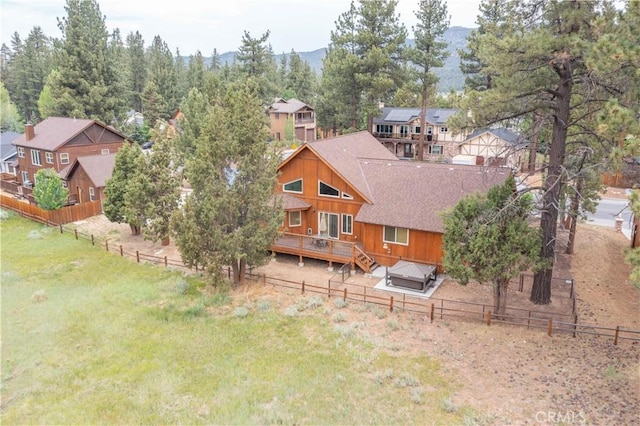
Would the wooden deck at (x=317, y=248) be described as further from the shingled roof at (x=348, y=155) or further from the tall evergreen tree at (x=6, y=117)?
the tall evergreen tree at (x=6, y=117)

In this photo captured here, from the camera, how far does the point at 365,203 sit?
2330 cm

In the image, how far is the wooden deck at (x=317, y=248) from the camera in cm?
2275

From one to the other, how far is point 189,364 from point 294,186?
1259cm

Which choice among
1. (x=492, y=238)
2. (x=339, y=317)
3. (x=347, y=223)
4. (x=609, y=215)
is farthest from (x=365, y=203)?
(x=609, y=215)

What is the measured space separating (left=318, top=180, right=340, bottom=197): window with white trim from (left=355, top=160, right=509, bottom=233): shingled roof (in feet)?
5.85

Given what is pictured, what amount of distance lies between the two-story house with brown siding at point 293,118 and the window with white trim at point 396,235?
41.2 meters

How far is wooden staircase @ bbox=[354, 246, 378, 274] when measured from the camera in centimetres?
2216

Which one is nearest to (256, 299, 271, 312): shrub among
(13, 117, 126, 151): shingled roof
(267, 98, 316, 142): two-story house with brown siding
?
(13, 117, 126, 151): shingled roof

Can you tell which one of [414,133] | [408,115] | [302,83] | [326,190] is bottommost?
[326,190]

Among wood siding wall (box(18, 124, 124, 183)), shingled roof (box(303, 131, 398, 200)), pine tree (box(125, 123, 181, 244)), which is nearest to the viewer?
shingled roof (box(303, 131, 398, 200))

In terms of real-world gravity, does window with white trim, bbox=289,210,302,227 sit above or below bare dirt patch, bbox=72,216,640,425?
above

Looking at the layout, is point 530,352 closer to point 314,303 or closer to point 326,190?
point 314,303

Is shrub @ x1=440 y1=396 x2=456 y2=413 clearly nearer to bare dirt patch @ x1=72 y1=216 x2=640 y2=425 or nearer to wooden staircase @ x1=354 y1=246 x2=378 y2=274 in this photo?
bare dirt patch @ x1=72 y1=216 x2=640 y2=425

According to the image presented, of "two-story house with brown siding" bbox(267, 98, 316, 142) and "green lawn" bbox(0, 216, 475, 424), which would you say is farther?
"two-story house with brown siding" bbox(267, 98, 316, 142)
